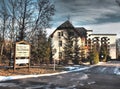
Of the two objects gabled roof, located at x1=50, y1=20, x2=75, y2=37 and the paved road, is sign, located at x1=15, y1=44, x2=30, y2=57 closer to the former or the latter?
the paved road

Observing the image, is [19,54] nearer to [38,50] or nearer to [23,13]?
[23,13]

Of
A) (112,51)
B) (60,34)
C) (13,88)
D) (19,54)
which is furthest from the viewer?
(112,51)

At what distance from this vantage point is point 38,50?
148 feet

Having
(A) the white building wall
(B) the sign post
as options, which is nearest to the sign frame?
(B) the sign post

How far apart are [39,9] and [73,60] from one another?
2148 cm

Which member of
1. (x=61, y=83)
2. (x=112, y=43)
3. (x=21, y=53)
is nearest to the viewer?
(x=61, y=83)

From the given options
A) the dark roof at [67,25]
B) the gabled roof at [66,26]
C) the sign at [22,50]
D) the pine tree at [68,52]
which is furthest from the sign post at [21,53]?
the dark roof at [67,25]

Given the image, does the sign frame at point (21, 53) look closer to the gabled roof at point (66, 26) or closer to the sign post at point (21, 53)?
the sign post at point (21, 53)

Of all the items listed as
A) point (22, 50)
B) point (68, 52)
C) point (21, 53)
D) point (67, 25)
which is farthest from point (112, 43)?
point (21, 53)

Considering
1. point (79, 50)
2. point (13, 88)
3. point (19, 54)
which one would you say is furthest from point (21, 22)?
point (79, 50)

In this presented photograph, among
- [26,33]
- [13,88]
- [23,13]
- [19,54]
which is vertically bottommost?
[13,88]

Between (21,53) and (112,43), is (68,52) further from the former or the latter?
(112,43)

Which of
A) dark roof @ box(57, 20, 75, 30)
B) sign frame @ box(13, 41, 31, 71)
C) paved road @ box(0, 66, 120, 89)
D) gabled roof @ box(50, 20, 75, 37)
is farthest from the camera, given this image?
dark roof @ box(57, 20, 75, 30)

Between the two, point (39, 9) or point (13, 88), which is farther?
point (39, 9)
